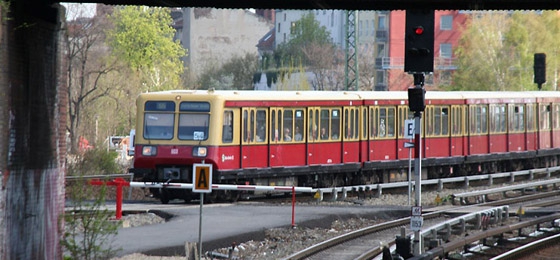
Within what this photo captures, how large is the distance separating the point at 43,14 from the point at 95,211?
274 cm

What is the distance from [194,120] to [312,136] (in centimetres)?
398

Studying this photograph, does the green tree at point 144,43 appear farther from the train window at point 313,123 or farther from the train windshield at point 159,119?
the train windshield at point 159,119

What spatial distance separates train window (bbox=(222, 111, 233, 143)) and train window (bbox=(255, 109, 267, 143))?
3.27 feet

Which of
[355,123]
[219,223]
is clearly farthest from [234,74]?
[219,223]

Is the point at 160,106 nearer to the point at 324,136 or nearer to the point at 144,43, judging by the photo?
the point at 324,136

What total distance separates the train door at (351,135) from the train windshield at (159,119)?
5759 mm

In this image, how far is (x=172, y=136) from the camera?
29.3 m

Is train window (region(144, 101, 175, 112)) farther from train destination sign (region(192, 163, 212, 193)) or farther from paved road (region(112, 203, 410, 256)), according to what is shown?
train destination sign (region(192, 163, 212, 193))

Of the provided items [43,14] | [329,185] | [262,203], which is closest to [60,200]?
[43,14]

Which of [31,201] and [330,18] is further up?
[330,18]

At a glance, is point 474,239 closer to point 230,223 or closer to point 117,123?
point 230,223

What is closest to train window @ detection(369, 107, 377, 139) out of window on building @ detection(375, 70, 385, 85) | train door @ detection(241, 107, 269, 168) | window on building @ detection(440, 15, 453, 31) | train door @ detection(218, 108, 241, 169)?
train door @ detection(241, 107, 269, 168)

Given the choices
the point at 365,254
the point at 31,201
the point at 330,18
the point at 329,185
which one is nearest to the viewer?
the point at 31,201

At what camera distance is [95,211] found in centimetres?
1620
